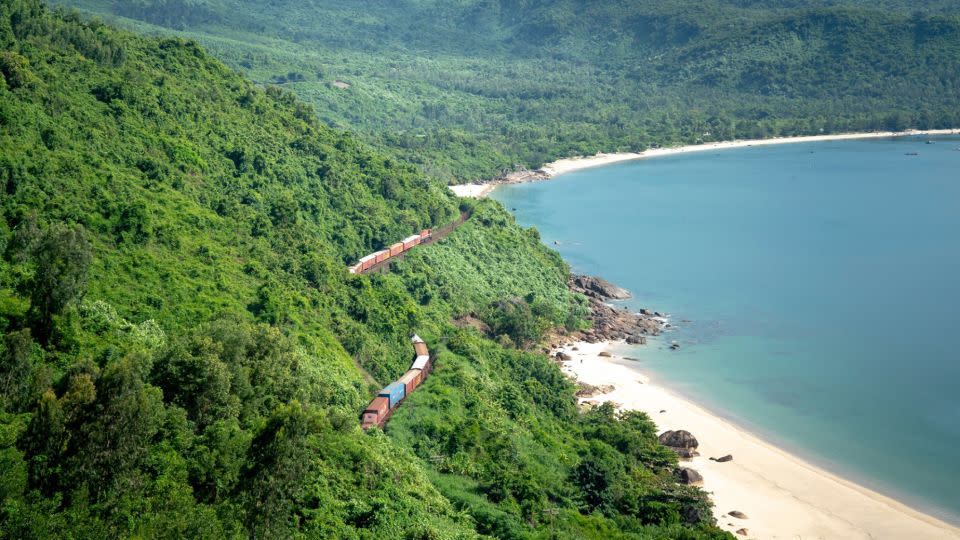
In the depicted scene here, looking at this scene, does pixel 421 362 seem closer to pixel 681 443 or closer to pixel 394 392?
pixel 394 392

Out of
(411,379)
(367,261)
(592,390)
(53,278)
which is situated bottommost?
(592,390)

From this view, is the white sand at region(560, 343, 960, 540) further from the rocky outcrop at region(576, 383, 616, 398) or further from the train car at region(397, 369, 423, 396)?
the train car at region(397, 369, 423, 396)

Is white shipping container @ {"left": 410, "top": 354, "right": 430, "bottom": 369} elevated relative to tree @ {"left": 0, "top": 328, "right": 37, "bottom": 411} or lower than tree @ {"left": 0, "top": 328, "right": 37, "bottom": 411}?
lower

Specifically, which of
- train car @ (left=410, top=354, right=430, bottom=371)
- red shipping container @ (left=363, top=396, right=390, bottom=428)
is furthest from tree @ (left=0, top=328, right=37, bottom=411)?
train car @ (left=410, top=354, right=430, bottom=371)

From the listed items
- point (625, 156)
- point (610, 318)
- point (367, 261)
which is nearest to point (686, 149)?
point (625, 156)

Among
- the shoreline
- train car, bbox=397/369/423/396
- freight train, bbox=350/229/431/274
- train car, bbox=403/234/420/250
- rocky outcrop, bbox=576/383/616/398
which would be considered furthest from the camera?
the shoreline

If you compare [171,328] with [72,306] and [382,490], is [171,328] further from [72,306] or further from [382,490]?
[382,490]
